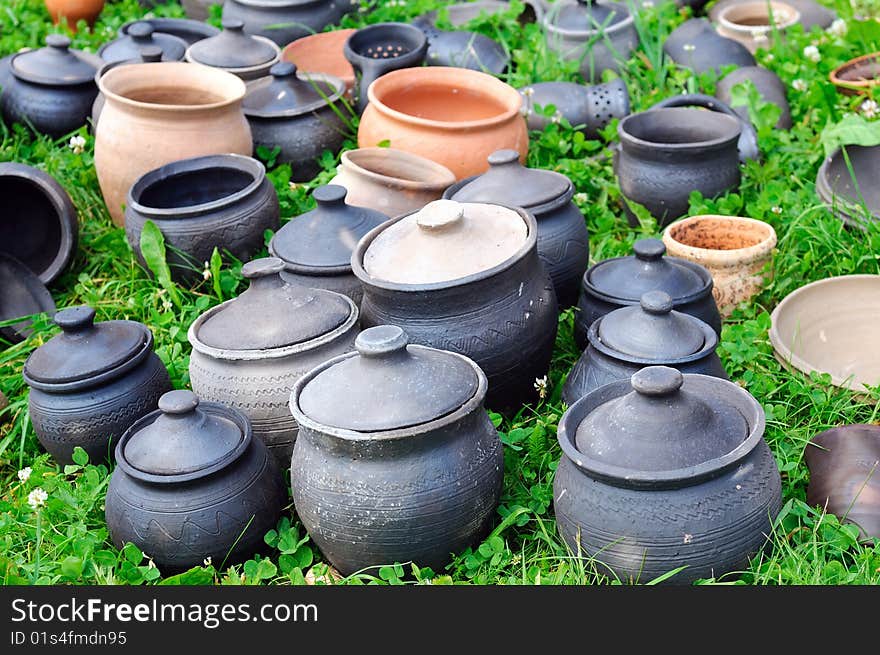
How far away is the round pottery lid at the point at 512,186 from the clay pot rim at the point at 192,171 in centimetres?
106

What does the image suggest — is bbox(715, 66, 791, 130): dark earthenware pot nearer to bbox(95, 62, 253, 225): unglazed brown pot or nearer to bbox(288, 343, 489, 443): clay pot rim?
bbox(95, 62, 253, 225): unglazed brown pot

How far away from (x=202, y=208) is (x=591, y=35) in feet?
9.98

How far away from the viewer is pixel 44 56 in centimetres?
614

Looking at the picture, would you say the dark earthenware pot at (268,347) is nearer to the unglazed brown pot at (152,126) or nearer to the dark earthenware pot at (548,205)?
the dark earthenware pot at (548,205)

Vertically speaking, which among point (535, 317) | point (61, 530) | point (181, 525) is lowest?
point (61, 530)

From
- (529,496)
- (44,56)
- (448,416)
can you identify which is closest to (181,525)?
(448,416)

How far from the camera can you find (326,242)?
4199 millimetres

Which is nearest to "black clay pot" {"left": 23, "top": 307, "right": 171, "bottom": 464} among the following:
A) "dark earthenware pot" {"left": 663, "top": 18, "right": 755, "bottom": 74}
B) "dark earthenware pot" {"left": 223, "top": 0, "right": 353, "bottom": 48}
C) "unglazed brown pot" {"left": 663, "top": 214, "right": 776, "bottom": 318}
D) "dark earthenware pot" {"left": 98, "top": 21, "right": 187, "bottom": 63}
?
"unglazed brown pot" {"left": 663, "top": 214, "right": 776, "bottom": 318}

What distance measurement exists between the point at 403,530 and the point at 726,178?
276cm

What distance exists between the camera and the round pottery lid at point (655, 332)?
3521 mm

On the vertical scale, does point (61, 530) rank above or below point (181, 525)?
below

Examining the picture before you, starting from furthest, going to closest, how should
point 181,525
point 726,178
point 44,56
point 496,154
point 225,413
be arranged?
point 44,56 < point 726,178 < point 496,154 < point 225,413 < point 181,525

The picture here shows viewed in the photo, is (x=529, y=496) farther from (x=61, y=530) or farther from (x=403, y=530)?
(x=61, y=530)

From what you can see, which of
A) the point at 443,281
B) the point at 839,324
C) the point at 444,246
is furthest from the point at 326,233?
the point at 839,324
